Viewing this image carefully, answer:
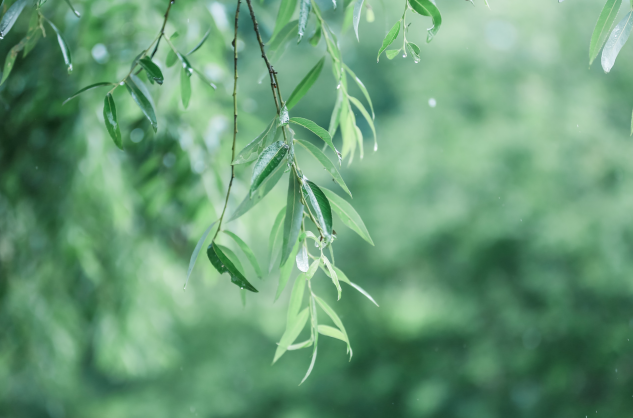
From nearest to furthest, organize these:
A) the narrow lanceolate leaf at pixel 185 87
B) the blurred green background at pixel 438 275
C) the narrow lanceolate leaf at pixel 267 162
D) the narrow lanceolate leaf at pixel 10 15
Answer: the narrow lanceolate leaf at pixel 267 162 < the narrow lanceolate leaf at pixel 10 15 < the narrow lanceolate leaf at pixel 185 87 < the blurred green background at pixel 438 275

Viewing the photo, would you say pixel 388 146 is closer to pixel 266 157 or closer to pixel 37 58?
pixel 37 58

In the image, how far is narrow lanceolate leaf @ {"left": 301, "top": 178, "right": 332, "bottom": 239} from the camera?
333 mm

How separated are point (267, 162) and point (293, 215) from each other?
0.06m

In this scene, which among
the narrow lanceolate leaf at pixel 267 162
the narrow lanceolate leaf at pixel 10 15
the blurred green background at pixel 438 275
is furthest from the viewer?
the blurred green background at pixel 438 275

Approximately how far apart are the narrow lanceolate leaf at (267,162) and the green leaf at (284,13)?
0.87 feet

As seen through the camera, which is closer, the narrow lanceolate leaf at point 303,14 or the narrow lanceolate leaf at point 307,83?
the narrow lanceolate leaf at point 303,14

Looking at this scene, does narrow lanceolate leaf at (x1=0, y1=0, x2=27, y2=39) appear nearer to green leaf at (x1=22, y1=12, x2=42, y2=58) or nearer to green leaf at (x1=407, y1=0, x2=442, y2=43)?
green leaf at (x1=22, y1=12, x2=42, y2=58)

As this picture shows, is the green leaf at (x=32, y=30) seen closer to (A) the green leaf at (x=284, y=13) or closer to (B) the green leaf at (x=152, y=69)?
(B) the green leaf at (x=152, y=69)

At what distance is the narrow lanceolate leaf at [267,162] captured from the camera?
12.9 inches

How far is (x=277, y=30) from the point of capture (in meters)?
0.57

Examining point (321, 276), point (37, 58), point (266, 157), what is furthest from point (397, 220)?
point (266, 157)

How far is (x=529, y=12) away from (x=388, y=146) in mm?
1138

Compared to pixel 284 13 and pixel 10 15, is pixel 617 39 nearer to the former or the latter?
pixel 284 13

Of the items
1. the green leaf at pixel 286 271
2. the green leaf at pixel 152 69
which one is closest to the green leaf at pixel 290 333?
the green leaf at pixel 286 271
